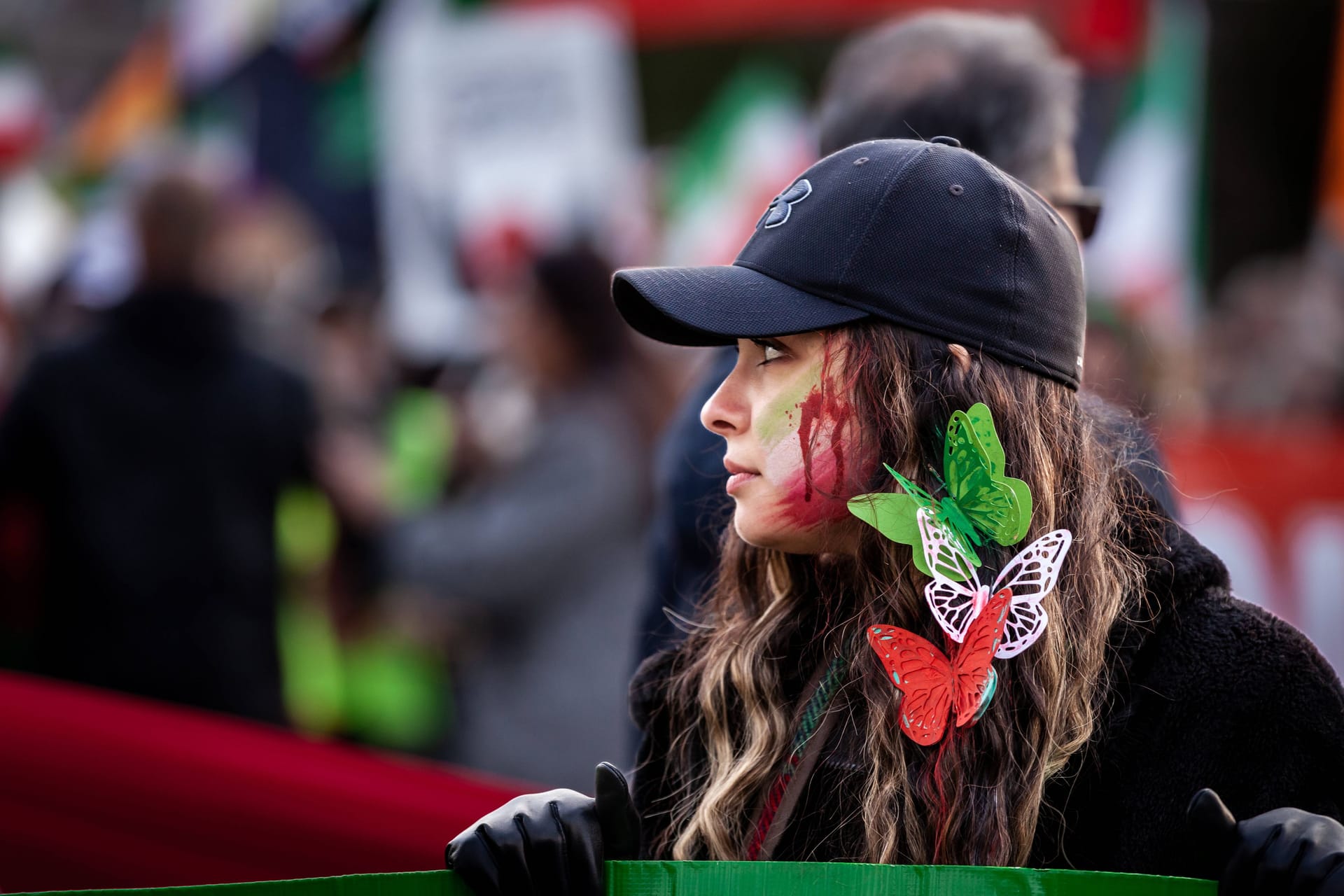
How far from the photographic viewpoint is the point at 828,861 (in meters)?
1.36

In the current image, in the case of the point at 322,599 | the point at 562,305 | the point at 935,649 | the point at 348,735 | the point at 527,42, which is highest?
the point at 527,42

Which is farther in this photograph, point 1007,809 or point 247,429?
point 247,429

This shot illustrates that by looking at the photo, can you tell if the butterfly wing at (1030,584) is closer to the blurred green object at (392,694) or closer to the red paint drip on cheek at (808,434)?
the red paint drip on cheek at (808,434)

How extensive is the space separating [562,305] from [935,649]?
2.45 meters

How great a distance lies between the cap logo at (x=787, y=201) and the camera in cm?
148

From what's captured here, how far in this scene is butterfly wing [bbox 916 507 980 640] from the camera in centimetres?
132

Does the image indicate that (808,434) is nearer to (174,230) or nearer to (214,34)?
(174,230)

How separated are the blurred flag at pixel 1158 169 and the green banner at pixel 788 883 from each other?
15.6 ft

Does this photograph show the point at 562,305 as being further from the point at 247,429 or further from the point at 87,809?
the point at 87,809

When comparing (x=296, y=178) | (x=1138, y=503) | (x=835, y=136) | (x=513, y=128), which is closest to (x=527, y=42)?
(x=513, y=128)

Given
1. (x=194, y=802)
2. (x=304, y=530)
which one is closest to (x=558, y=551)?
(x=194, y=802)

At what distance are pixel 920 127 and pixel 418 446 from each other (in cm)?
416

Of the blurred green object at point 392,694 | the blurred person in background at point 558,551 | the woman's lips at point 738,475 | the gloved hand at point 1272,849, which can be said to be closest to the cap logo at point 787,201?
the woman's lips at point 738,475

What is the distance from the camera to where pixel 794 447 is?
54.8 inches
